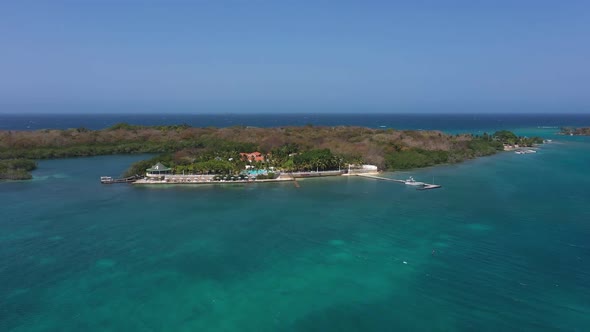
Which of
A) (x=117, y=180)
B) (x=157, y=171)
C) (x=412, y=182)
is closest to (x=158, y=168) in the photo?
(x=157, y=171)

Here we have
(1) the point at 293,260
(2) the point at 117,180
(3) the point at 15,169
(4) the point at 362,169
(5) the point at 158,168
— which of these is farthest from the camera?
(4) the point at 362,169

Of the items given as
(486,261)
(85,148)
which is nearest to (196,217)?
(486,261)

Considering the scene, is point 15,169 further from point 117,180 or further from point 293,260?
point 293,260

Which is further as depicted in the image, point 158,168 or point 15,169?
point 15,169

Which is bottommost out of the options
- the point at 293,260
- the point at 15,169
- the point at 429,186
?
the point at 293,260

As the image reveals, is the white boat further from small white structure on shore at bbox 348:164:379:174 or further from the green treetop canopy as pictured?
the green treetop canopy

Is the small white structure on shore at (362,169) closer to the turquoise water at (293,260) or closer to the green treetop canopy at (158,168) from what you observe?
the turquoise water at (293,260)

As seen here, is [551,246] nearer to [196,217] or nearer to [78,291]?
[196,217]
